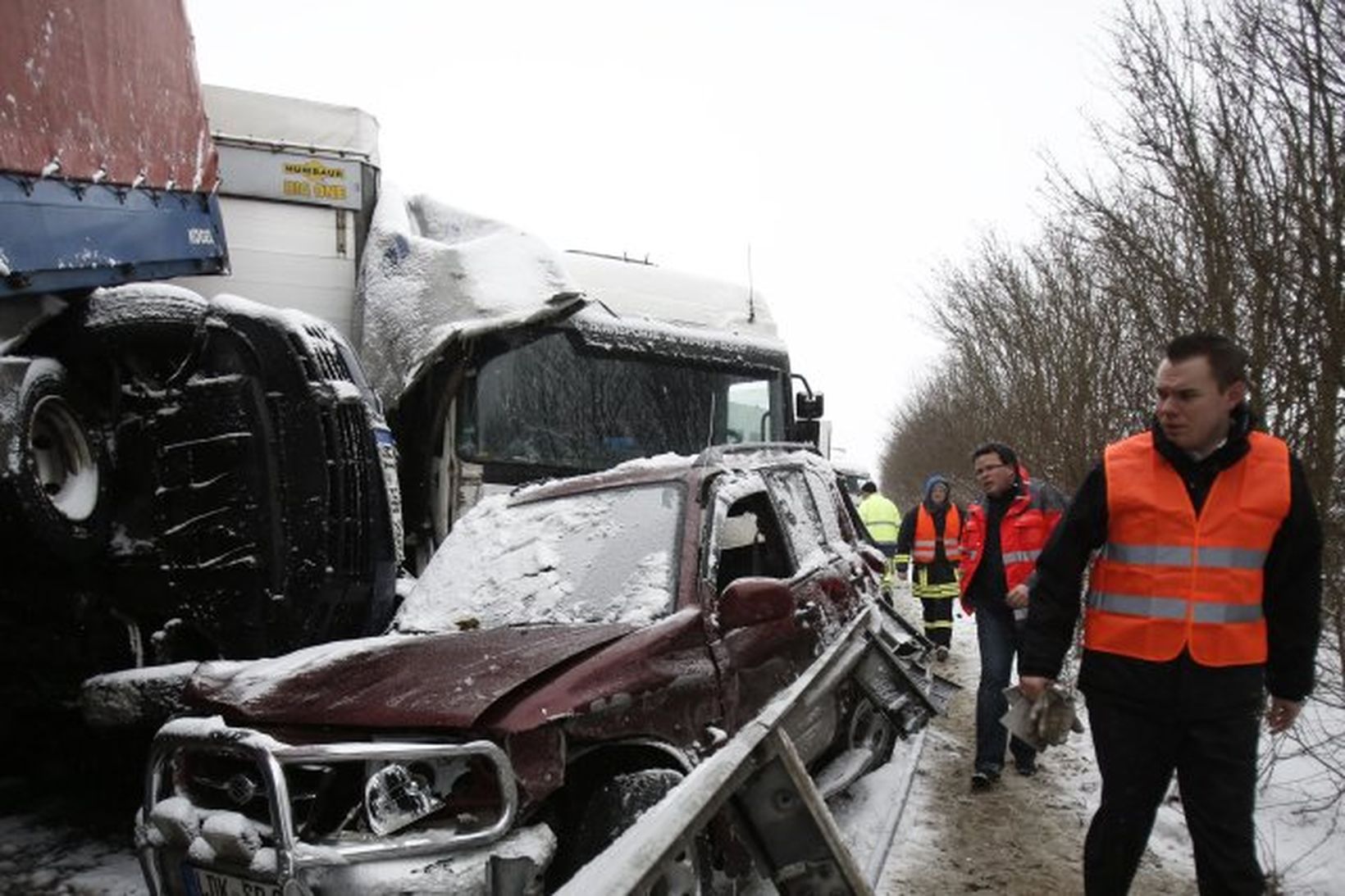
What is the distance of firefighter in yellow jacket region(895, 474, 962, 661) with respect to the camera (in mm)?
9445

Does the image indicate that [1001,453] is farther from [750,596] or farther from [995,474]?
[750,596]

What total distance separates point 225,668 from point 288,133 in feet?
13.9

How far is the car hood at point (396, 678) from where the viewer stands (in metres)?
2.93

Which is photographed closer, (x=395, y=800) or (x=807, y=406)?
(x=395, y=800)

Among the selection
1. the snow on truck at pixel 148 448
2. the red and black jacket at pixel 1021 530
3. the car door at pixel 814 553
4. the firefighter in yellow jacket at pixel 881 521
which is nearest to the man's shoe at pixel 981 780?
the red and black jacket at pixel 1021 530

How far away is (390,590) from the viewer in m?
5.14

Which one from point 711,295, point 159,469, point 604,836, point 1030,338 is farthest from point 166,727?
point 1030,338

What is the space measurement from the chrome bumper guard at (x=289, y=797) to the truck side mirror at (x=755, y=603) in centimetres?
105

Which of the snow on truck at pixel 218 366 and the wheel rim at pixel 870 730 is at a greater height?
the snow on truck at pixel 218 366

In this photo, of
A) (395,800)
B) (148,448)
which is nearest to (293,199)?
(148,448)

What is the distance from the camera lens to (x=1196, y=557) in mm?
2898

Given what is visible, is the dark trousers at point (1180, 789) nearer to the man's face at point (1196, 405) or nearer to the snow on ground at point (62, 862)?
the man's face at point (1196, 405)

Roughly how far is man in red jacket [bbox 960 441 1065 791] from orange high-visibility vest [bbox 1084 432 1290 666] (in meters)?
2.12

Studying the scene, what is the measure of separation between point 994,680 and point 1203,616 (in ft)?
8.26
